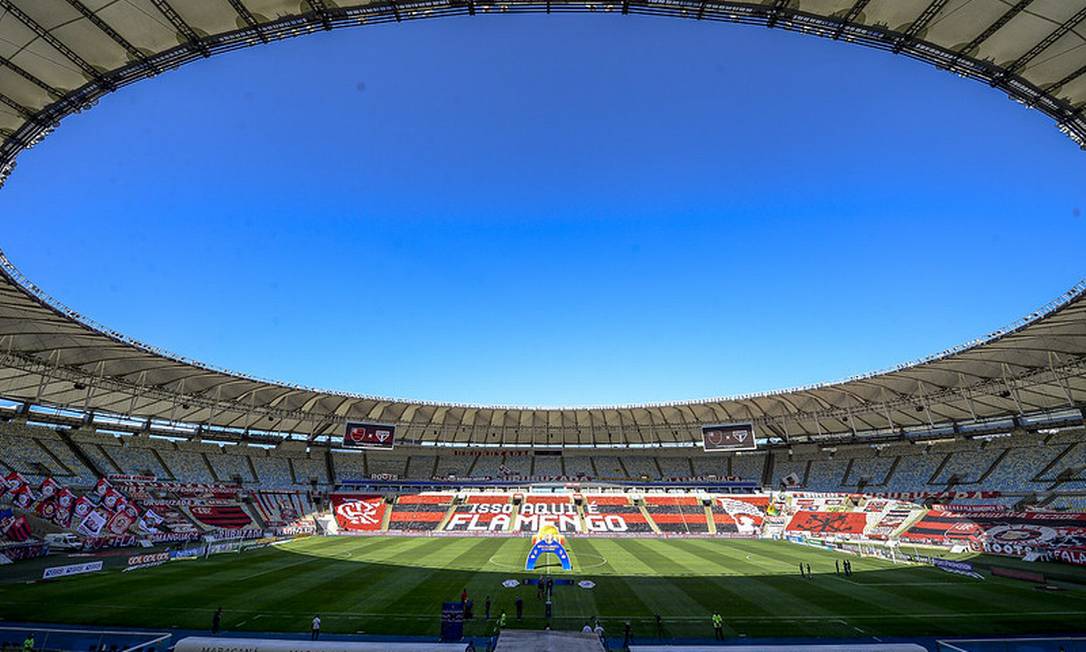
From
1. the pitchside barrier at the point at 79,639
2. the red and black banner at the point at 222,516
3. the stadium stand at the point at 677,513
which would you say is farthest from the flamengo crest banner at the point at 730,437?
the red and black banner at the point at 222,516

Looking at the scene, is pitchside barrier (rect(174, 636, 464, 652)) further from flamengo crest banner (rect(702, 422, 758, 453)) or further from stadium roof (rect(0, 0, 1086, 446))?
flamengo crest banner (rect(702, 422, 758, 453))

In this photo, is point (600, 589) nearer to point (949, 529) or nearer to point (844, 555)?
point (844, 555)

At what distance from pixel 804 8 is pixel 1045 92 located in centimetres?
764

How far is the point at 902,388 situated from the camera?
48438 millimetres

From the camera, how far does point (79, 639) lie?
15.8m

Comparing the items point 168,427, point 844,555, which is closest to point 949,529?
point 844,555

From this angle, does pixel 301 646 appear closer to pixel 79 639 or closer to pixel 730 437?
pixel 79 639

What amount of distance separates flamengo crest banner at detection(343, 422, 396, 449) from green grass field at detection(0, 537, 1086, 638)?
14.8 meters

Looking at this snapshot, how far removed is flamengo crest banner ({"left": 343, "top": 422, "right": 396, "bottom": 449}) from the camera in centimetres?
5056

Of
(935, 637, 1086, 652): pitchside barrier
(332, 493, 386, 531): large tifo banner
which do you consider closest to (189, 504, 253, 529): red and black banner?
(332, 493, 386, 531): large tifo banner

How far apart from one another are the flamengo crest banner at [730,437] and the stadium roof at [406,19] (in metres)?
8.23

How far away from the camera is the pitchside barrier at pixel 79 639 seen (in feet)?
51.0

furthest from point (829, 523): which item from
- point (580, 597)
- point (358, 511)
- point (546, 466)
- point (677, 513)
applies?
point (358, 511)

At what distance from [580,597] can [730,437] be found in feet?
95.9
